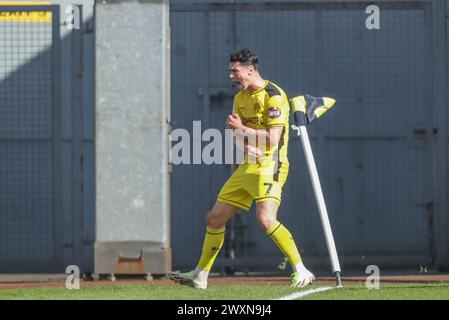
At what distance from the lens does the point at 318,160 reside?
1659cm

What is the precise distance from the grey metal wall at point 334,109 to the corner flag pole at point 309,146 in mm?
4458

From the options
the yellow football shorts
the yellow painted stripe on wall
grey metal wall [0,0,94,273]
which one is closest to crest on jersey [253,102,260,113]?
the yellow football shorts

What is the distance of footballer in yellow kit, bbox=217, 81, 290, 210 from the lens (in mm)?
11742

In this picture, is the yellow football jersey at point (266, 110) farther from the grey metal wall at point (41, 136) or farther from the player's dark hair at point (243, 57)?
the grey metal wall at point (41, 136)

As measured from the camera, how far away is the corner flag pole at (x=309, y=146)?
11.9 metres

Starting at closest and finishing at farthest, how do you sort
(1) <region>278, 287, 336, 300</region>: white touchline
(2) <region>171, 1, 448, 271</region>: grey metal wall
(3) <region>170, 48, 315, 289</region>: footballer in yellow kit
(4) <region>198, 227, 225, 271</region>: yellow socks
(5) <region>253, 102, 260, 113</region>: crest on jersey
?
1. (1) <region>278, 287, 336, 300</region>: white touchline
2. (3) <region>170, 48, 315, 289</region>: footballer in yellow kit
3. (5) <region>253, 102, 260, 113</region>: crest on jersey
4. (4) <region>198, 227, 225, 271</region>: yellow socks
5. (2) <region>171, 1, 448, 271</region>: grey metal wall

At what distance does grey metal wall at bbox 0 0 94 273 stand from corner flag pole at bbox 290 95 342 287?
5162 mm

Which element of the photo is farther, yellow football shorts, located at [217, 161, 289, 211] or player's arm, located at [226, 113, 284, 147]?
yellow football shorts, located at [217, 161, 289, 211]

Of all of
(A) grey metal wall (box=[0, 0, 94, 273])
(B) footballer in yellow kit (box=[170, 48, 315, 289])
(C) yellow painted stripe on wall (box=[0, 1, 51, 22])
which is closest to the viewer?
(B) footballer in yellow kit (box=[170, 48, 315, 289])

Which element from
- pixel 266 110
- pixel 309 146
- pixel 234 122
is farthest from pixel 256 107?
pixel 309 146

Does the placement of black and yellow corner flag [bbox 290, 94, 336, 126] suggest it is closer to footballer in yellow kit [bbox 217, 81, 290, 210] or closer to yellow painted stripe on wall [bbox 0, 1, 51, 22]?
footballer in yellow kit [bbox 217, 81, 290, 210]

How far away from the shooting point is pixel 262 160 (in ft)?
38.5
